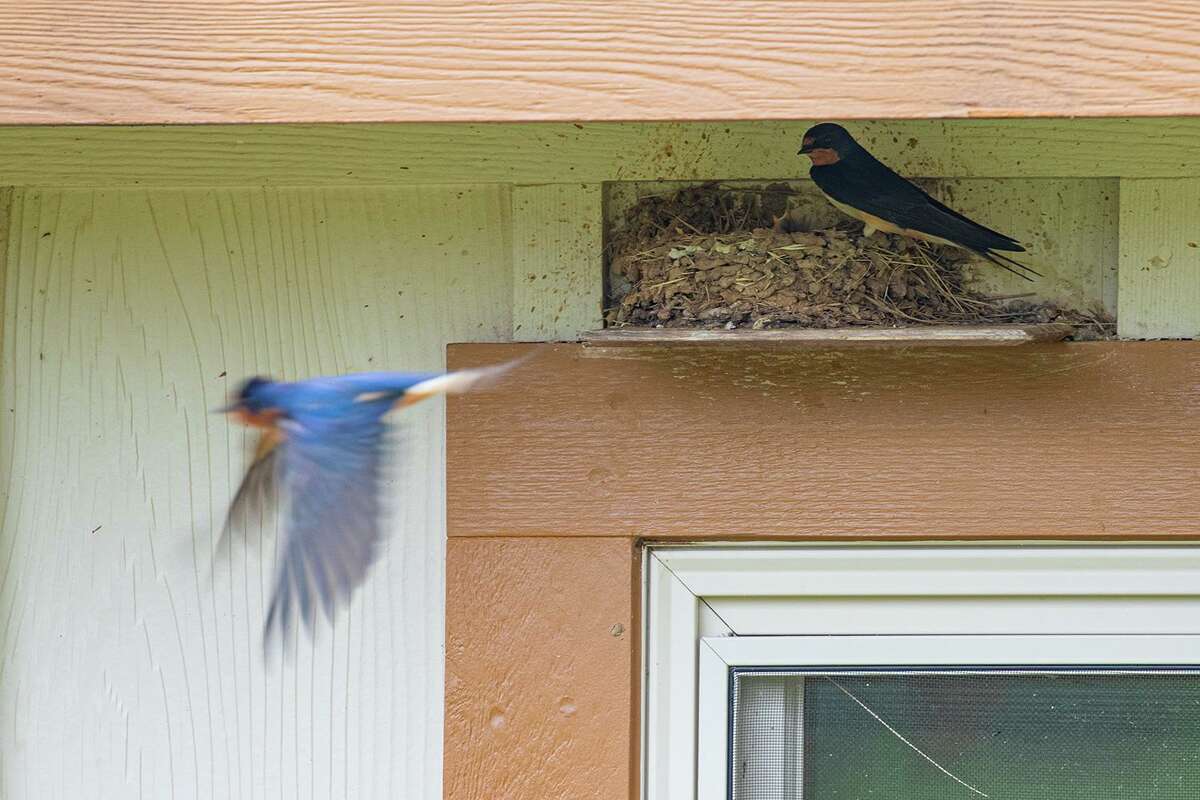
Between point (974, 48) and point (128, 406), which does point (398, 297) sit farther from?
point (974, 48)

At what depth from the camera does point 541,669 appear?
1.80m

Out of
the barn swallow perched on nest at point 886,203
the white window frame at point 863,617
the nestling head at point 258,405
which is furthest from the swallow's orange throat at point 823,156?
the nestling head at point 258,405

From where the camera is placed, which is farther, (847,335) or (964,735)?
(964,735)

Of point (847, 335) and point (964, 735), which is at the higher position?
point (847, 335)

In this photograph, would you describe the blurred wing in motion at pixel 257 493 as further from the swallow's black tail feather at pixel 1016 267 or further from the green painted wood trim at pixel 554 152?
the swallow's black tail feather at pixel 1016 267

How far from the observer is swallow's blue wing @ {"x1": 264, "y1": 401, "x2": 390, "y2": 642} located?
5.60 ft

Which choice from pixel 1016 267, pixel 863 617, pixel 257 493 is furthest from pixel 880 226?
pixel 257 493

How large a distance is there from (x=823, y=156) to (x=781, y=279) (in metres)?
0.17

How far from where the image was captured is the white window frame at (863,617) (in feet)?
6.01

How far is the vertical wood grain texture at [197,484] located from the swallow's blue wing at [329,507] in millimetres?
140

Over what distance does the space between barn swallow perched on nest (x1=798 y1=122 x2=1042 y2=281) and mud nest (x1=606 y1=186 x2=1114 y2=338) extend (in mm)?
45

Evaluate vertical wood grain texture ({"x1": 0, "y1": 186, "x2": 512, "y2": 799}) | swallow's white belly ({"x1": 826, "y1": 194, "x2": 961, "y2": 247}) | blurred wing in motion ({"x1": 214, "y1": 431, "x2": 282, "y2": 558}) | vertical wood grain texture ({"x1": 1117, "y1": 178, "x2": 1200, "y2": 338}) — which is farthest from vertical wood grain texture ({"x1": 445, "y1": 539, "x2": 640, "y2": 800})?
vertical wood grain texture ({"x1": 1117, "y1": 178, "x2": 1200, "y2": 338})

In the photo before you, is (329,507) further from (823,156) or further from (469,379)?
(823,156)

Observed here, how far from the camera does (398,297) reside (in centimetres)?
201
